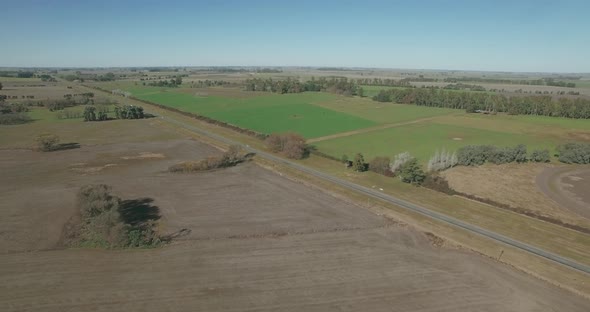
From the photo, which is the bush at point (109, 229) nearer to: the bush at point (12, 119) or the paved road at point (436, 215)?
the paved road at point (436, 215)

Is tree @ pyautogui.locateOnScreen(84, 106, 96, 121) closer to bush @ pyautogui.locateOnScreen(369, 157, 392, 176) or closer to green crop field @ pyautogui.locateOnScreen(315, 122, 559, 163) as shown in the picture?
green crop field @ pyautogui.locateOnScreen(315, 122, 559, 163)

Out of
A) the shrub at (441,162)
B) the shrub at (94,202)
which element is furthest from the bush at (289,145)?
the shrub at (94,202)

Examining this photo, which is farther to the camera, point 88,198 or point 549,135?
point 549,135

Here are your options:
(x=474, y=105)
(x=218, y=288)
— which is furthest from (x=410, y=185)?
(x=474, y=105)

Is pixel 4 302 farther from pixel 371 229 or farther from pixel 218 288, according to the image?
pixel 371 229

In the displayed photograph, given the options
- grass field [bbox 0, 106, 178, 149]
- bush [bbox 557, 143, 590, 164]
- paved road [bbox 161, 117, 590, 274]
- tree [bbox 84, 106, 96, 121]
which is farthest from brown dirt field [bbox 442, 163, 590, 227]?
tree [bbox 84, 106, 96, 121]

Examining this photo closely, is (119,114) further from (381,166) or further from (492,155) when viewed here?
(492,155)

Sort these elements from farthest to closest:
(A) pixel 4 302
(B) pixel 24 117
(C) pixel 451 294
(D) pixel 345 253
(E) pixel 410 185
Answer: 1. (B) pixel 24 117
2. (E) pixel 410 185
3. (D) pixel 345 253
4. (C) pixel 451 294
5. (A) pixel 4 302
